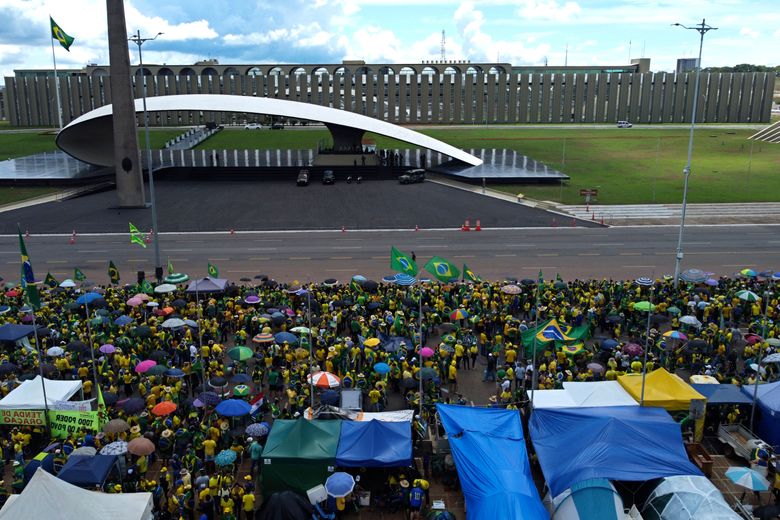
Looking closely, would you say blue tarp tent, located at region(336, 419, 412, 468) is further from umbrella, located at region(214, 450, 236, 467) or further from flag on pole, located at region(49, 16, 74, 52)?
flag on pole, located at region(49, 16, 74, 52)

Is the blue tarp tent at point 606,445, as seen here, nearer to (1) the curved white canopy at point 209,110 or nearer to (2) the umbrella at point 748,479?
(2) the umbrella at point 748,479

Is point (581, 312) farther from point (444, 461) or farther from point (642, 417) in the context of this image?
point (444, 461)

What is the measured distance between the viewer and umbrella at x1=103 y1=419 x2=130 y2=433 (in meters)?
14.3

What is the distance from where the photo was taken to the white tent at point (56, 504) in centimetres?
1045

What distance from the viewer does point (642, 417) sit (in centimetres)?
1430

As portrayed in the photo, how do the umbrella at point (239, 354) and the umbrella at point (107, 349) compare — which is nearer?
the umbrella at point (239, 354)

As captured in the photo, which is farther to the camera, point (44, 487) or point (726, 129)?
point (726, 129)

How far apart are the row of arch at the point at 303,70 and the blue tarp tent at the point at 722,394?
117868 mm

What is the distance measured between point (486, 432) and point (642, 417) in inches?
144

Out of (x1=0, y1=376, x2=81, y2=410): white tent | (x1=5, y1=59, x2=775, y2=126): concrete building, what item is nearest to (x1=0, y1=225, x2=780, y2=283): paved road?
(x1=0, y1=376, x2=81, y2=410): white tent

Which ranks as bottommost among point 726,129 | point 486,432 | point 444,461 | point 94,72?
point 444,461

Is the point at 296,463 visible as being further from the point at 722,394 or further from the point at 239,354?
the point at 722,394

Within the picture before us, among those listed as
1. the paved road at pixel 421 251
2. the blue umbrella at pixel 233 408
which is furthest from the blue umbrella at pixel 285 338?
the paved road at pixel 421 251

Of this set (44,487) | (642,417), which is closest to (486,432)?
(642,417)
